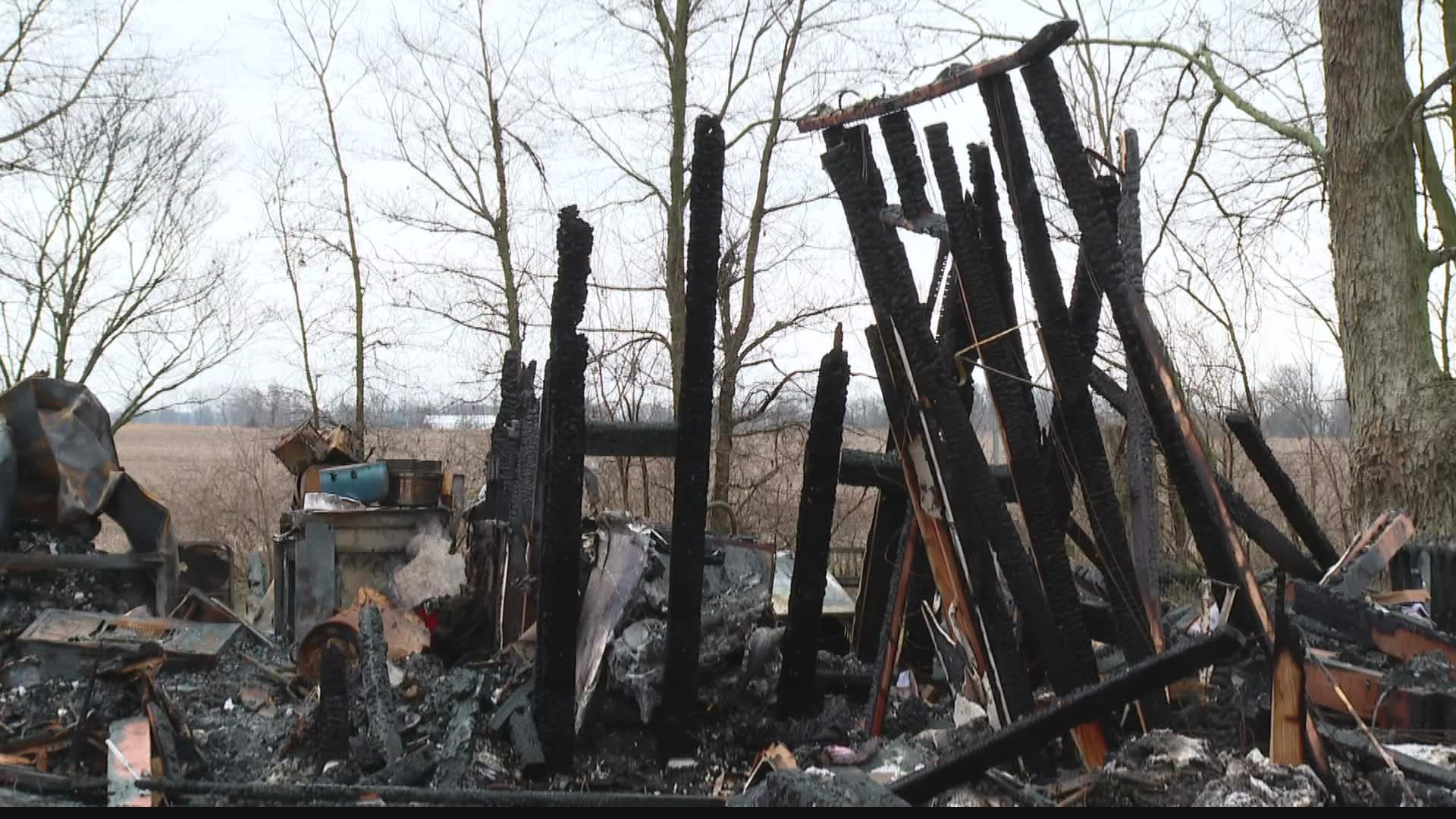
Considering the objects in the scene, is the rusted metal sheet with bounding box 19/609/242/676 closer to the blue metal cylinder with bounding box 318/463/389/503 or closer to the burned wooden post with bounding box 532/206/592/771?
the burned wooden post with bounding box 532/206/592/771

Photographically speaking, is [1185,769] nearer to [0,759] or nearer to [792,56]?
[0,759]

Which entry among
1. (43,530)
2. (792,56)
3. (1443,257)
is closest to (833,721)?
(43,530)

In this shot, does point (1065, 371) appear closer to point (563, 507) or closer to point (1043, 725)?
point (1043, 725)

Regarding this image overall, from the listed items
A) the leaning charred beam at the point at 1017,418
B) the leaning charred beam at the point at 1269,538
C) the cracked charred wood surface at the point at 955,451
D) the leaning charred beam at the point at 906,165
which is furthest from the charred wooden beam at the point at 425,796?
the leaning charred beam at the point at 1269,538

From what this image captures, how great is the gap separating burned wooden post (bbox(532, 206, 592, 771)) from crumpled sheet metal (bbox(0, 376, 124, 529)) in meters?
4.57

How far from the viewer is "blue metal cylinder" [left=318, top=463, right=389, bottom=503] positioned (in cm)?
1007

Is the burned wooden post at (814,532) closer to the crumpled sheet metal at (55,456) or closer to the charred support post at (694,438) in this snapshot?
the charred support post at (694,438)

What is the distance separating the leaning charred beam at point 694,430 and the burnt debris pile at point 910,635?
0.02 m

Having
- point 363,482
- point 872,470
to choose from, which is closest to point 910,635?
point 872,470

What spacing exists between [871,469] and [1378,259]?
536 centimetres

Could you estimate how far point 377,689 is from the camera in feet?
17.5

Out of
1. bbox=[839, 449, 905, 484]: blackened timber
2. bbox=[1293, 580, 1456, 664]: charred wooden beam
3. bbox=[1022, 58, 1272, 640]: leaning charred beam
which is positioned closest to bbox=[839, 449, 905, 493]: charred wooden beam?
bbox=[839, 449, 905, 484]: blackened timber

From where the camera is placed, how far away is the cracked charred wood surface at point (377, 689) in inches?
197

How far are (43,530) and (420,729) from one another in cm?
399
